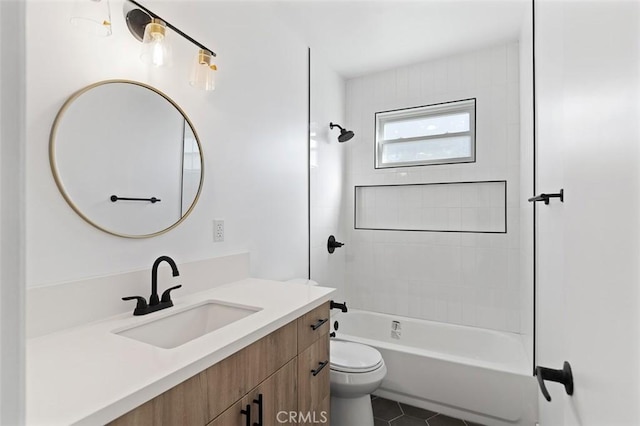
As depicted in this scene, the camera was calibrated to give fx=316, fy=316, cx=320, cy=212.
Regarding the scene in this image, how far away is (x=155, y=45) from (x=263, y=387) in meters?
1.34

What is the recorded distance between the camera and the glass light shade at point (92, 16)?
106 centimetres

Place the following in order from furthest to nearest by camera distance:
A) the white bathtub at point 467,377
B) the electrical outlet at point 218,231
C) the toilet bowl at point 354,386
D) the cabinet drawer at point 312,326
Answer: the white bathtub at point 467,377 → the toilet bowl at point 354,386 → the electrical outlet at point 218,231 → the cabinet drawer at point 312,326

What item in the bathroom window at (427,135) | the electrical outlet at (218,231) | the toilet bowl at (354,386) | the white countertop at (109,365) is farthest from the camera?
the bathroom window at (427,135)

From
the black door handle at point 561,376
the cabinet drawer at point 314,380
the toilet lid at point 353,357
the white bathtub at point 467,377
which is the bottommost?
the white bathtub at point 467,377

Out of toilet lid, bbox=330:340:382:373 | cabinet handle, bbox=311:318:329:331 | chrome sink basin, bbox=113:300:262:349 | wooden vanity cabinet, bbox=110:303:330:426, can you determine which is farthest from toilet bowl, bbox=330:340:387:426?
chrome sink basin, bbox=113:300:262:349

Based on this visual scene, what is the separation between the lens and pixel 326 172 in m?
2.82

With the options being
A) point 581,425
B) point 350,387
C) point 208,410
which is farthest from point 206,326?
point 581,425

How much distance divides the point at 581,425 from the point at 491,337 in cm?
225

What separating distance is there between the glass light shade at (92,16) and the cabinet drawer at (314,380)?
1.41m

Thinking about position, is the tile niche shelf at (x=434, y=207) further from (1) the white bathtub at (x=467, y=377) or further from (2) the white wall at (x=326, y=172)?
(1) the white bathtub at (x=467, y=377)

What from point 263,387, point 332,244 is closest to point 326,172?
point 332,244

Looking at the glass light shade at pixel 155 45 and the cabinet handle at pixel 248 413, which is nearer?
the cabinet handle at pixel 248 413

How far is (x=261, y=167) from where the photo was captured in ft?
6.44

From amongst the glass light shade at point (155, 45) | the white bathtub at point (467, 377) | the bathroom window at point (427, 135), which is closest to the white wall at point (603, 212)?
the glass light shade at point (155, 45)
